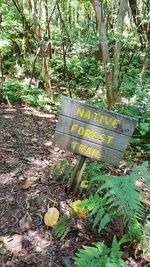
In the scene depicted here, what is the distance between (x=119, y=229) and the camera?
251 cm

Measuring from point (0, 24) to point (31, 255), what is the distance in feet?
22.1

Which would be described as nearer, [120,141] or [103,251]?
[103,251]

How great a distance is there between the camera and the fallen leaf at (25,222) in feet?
8.53

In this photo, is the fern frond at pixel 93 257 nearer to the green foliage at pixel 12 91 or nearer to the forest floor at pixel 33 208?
the forest floor at pixel 33 208

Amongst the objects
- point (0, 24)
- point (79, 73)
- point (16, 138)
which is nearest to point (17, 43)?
point (79, 73)

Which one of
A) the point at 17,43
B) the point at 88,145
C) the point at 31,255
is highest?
the point at 17,43

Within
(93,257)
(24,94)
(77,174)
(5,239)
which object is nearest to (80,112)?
(77,174)

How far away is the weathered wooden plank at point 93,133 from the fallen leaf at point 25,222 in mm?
893

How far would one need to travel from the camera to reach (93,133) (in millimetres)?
2559

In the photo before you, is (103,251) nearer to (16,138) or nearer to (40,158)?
(40,158)

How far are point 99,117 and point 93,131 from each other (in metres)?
0.15

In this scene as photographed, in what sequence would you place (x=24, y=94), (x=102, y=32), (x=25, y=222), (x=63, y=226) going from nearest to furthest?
(x=63, y=226) < (x=25, y=222) < (x=102, y=32) < (x=24, y=94)

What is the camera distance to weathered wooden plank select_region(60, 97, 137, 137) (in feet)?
8.08

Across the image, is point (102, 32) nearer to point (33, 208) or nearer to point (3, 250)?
point (33, 208)
